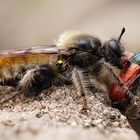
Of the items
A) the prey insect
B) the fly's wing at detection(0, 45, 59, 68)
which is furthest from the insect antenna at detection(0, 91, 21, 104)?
the fly's wing at detection(0, 45, 59, 68)

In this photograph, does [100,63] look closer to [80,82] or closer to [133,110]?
[80,82]

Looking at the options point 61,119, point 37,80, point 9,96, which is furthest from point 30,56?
point 61,119

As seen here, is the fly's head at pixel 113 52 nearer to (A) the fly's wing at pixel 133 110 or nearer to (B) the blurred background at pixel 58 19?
(A) the fly's wing at pixel 133 110

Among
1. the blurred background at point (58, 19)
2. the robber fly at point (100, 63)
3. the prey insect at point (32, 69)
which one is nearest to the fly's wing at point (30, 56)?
the prey insect at point (32, 69)

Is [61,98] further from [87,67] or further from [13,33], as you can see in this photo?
[13,33]

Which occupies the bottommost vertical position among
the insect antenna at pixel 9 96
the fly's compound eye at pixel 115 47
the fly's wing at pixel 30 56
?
the insect antenna at pixel 9 96

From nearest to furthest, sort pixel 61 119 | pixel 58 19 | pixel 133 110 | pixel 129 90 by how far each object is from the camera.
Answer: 1. pixel 61 119
2. pixel 129 90
3. pixel 133 110
4. pixel 58 19
